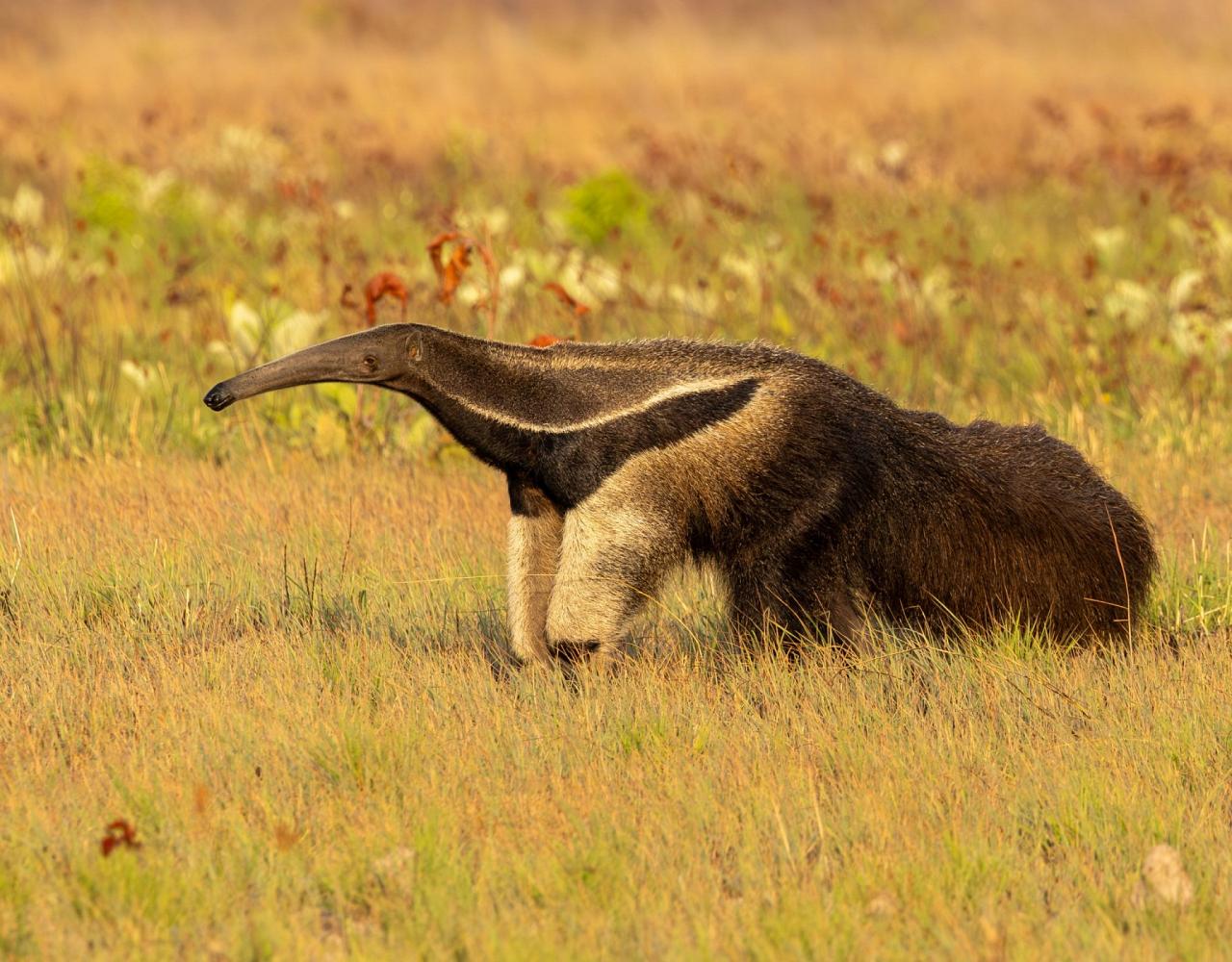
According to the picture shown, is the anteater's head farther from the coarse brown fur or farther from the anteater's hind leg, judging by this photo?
the anteater's hind leg

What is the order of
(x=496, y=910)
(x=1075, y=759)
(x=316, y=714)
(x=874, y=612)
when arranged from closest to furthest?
(x=496, y=910)
(x=1075, y=759)
(x=316, y=714)
(x=874, y=612)

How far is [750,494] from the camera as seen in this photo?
17.0ft

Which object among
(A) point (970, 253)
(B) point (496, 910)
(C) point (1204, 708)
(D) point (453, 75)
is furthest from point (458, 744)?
(D) point (453, 75)

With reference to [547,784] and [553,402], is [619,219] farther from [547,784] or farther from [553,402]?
[547,784]

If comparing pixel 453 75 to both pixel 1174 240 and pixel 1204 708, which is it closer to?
pixel 1174 240

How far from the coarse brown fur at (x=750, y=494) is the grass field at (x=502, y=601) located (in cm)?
22

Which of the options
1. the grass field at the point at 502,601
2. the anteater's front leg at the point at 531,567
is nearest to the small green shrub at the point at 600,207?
the grass field at the point at 502,601

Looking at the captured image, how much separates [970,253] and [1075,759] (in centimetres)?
890

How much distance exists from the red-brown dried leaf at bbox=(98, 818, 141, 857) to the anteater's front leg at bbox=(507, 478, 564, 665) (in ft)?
5.81

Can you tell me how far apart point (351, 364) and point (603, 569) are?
975mm

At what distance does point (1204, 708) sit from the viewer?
468 cm

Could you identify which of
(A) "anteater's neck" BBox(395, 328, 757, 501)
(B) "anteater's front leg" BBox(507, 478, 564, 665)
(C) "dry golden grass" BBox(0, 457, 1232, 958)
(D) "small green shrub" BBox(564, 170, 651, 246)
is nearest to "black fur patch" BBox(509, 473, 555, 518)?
(B) "anteater's front leg" BBox(507, 478, 564, 665)

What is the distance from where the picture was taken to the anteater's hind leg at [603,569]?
197 inches

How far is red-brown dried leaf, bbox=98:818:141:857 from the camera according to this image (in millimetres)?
3650
